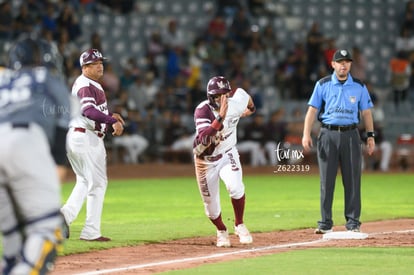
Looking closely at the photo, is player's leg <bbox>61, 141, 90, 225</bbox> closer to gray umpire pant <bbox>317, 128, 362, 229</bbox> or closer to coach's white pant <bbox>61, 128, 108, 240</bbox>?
coach's white pant <bbox>61, 128, 108, 240</bbox>

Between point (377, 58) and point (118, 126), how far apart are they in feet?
65.3

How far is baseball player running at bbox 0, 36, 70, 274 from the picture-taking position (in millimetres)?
6012

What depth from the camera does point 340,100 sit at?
39.3 ft

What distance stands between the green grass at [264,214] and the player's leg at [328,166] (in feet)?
3.61

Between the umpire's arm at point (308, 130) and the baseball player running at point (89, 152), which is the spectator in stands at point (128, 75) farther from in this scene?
the baseball player running at point (89, 152)

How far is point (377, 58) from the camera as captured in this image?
3011cm

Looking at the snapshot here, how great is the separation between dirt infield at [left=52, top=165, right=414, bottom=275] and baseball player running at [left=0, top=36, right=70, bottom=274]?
2.90 metres

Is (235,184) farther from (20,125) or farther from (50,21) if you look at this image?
(50,21)

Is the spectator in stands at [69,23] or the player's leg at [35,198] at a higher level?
the spectator in stands at [69,23]

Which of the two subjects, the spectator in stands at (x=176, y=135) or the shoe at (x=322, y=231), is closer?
A: the shoe at (x=322, y=231)

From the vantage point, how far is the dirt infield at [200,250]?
9.41 m

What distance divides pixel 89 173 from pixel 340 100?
3.10m

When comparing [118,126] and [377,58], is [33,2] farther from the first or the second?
[118,126]

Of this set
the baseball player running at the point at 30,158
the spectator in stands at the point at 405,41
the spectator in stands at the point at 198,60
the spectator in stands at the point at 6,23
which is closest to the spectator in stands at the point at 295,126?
the spectator in stands at the point at 198,60
